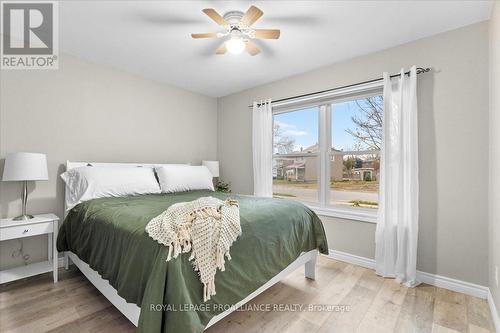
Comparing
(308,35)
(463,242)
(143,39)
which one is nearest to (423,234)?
(463,242)

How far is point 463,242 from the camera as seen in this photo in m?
2.20

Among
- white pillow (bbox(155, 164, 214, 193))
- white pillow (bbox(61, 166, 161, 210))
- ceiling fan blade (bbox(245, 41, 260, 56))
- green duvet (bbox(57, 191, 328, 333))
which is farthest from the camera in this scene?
white pillow (bbox(155, 164, 214, 193))

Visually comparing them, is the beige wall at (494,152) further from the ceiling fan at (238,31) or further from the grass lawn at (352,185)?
the ceiling fan at (238,31)

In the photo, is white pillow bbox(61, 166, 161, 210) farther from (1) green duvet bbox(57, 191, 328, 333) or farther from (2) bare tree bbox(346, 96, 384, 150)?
(2) bare tree bbox(346, 96, 384, 150)

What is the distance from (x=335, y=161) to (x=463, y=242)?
4.97 ft

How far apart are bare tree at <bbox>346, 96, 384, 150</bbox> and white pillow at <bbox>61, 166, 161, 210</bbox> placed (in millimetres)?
2708

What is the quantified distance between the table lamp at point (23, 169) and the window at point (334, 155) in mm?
2952

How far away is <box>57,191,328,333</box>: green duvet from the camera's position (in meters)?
1.19

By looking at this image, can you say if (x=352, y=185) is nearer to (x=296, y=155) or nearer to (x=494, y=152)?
(x=296, y=155)

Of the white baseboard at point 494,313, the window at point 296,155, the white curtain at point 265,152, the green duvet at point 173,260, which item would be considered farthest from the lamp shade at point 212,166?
the white baseboard at point 494,313

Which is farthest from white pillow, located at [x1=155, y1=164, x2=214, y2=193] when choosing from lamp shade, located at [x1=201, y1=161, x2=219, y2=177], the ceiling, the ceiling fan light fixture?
the ceiling fan light fixture

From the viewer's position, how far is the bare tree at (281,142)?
373cm

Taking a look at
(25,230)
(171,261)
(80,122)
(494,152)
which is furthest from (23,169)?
(494,152)

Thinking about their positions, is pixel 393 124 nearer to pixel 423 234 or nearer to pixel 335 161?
pixel 335 161
